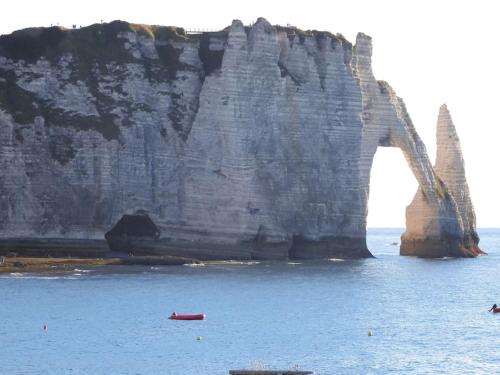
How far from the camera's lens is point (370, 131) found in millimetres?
143125

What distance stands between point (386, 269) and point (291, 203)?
1082cm

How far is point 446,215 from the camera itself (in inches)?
5694

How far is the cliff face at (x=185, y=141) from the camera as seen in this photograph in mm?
129250

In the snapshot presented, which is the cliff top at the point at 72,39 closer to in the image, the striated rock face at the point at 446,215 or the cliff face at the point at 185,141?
the cliff face at the point at 185,141

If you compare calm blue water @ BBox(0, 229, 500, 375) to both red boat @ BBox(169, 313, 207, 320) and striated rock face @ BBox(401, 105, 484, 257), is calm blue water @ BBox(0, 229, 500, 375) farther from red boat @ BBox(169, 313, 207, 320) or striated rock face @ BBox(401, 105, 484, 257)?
striated rock face @ BBox(401, 105, 484, 257)

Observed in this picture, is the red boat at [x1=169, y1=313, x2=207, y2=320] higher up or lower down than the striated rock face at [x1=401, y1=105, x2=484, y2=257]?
lower down

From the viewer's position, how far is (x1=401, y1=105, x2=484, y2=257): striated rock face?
477 ft

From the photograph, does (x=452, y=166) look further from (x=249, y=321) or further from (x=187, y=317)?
(x=187, y=317)

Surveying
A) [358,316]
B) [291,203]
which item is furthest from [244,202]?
[358,316]

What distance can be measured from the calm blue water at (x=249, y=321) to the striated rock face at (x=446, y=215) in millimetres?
17703

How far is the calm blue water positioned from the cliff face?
8.32m

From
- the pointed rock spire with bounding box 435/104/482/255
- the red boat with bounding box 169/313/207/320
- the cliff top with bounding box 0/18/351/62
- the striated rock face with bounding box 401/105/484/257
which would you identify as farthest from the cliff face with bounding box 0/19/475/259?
the red boat with bounding box 169/313/207/320

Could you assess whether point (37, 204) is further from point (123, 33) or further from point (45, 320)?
point (45, 320)

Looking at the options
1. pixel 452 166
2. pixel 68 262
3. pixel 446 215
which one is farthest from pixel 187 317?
pixel 452 166
